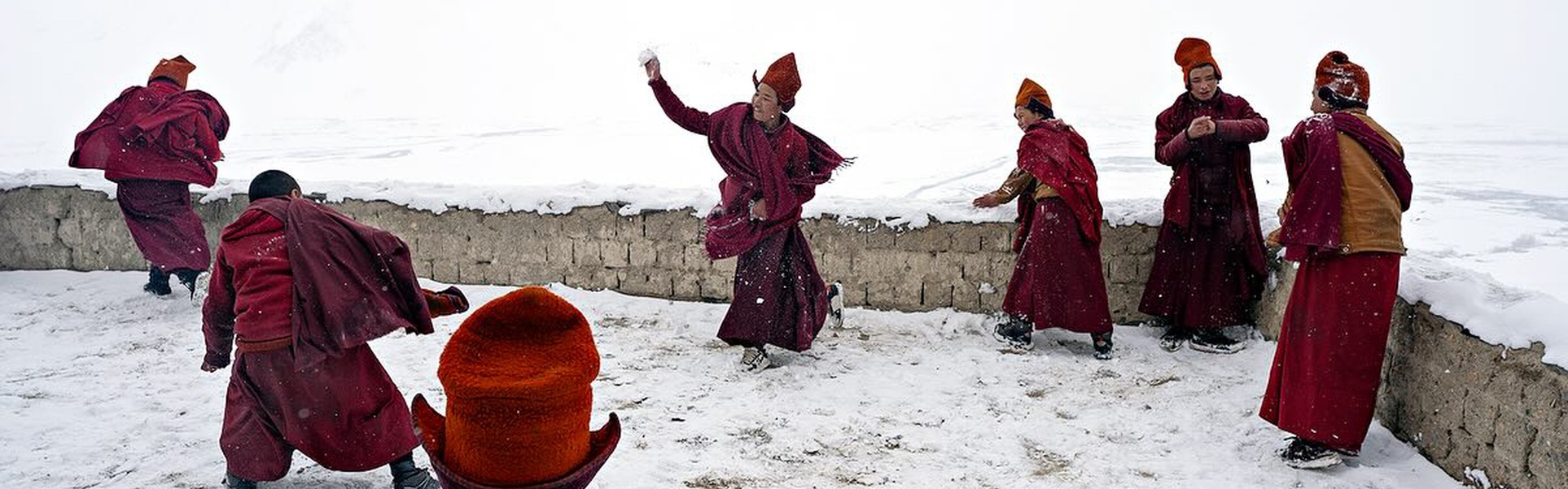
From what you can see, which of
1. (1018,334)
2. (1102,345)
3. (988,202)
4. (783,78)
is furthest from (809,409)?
(988,202)

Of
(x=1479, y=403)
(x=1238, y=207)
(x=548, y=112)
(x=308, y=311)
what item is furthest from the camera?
(x=548, y=112)

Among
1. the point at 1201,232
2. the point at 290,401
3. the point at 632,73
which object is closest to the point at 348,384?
the point at 290,401

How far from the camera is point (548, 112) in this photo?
85.2ft

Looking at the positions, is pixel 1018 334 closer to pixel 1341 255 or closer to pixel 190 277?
pixel 1341 255

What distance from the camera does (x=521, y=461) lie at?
2.08 metres

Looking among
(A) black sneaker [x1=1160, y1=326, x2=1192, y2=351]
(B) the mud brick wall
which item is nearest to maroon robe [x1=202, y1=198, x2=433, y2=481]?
(B) the mud brick wall

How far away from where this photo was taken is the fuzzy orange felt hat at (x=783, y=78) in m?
4.68

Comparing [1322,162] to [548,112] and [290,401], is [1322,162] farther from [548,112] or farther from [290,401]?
[548,112]

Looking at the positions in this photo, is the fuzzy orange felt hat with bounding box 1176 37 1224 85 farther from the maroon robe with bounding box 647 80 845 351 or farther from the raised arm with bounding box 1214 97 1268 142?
the maroon robe with bounding box 647 80 845 351

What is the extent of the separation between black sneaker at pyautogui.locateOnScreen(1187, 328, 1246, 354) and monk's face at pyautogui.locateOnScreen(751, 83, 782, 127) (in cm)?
254

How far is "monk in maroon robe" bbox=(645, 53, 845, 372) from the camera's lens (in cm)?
472

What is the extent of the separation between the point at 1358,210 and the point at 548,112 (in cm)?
2426

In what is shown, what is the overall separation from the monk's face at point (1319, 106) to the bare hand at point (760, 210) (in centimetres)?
238

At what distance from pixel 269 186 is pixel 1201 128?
3853mm
